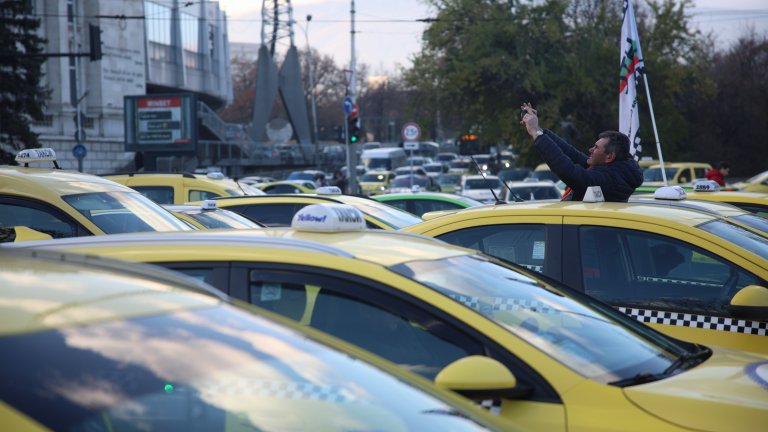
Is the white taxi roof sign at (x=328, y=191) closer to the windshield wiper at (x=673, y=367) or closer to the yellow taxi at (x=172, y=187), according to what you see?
the yellow taxi at (x=172, y=187)

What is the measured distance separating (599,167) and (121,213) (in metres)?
4.02

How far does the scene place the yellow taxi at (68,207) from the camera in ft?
28.5

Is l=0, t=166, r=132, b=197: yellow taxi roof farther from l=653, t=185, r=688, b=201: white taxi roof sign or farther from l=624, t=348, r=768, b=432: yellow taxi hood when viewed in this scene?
l=624, t=348, r=768, b=432: yellow taxi hood

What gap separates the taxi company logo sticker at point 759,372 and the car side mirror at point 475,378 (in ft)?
3.56

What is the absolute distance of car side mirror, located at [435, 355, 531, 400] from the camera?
330 centimetres

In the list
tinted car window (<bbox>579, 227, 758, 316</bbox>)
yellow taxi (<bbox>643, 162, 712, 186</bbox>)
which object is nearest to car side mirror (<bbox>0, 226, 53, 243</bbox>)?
tinted car window (<bbox>579, 227, 758, 316</bbox>)

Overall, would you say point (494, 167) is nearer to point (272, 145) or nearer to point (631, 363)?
point (272, 145)

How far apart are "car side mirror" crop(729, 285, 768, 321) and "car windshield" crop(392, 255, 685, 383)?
81cm

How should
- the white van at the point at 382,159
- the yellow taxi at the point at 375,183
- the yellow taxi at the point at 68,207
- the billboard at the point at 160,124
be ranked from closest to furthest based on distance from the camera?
the yellow taxi at the point at 68,207 → the billboard at the point at 160,124 → the yellow taxi at the point at 375,183 → the white van at the point at 382,159

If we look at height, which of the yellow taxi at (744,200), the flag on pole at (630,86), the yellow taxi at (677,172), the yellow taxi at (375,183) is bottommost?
the yellow taxi at (375,183)

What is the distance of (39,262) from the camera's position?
2.92 metres

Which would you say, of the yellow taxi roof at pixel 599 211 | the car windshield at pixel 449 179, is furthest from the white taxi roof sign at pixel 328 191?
the car windshield at pixel 449 179

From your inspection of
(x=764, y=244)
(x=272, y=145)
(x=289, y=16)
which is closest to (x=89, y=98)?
(x=272, y=145)

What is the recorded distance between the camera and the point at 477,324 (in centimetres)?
376
